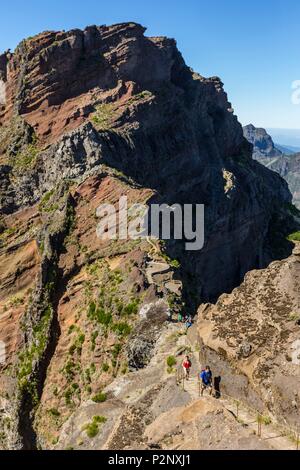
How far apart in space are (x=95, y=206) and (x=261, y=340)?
47.6 meters

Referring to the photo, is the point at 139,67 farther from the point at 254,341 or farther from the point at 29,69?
the point at 254,341

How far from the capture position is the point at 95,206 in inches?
2859

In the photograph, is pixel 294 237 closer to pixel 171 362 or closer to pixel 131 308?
pixel 131 308

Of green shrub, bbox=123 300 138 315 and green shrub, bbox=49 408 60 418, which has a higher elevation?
green shrub, bbox=123 300 138 315

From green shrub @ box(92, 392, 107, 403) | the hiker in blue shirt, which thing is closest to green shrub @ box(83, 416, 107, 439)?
green shrub @ box(92, 392, 107, 403)

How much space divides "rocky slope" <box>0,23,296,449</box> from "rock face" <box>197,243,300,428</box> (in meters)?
11.5

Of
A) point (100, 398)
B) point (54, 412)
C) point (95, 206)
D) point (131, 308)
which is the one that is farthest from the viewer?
point (95, 206)

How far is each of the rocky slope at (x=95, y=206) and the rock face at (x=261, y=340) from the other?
11473 millimetres

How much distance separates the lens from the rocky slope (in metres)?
53.2

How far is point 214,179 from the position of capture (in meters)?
120

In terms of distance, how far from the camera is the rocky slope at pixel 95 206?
53.2m

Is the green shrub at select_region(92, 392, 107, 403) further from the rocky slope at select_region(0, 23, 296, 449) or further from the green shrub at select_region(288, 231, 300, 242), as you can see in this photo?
the green shrub at select_region(288, 231, 300, 242)

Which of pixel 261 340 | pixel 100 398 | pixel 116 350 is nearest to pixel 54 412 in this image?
pixel 116 350

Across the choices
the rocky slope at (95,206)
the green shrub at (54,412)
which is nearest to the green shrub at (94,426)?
the rocky slope at (95,206)
